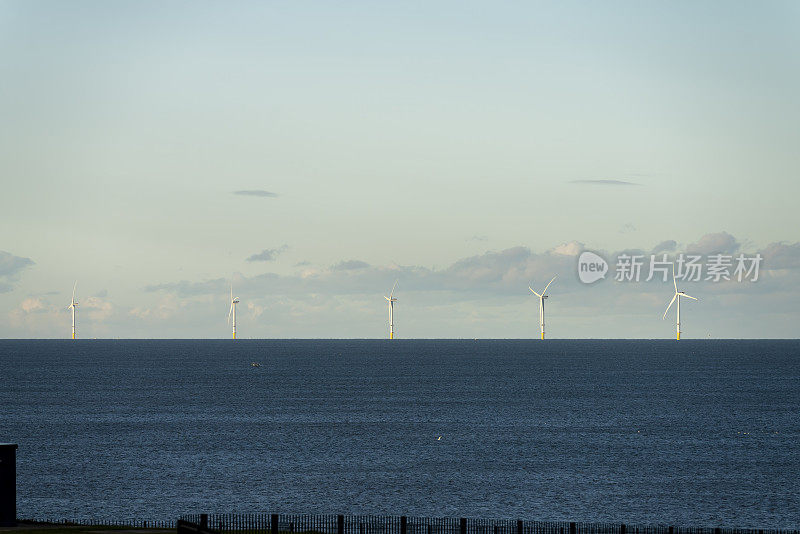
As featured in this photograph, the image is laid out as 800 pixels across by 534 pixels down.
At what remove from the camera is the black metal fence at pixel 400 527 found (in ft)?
175

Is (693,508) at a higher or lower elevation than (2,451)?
lower

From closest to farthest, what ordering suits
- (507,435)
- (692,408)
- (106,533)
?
(106,533), (507,435), (692,408)

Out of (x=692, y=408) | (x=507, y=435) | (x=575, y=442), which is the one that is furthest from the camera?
(x=692, y=408)

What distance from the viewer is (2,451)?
5572cm

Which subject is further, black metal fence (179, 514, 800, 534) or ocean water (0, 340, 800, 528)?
ocean water (0, 340, 800, 528)

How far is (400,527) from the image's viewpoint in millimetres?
65125

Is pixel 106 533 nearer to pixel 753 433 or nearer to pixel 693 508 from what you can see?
pixel 693 508

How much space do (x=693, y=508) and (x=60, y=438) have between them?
9302 cm

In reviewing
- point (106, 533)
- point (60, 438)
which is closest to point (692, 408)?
point (60, 438)

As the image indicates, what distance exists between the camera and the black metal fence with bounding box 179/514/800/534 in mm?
53444

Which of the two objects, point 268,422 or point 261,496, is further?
point 268,422

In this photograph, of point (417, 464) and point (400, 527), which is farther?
point (417, 464)

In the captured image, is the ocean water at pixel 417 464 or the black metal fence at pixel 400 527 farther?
the ocean water at pixel 417 464

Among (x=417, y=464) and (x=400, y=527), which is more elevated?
(x=400, y=527)
